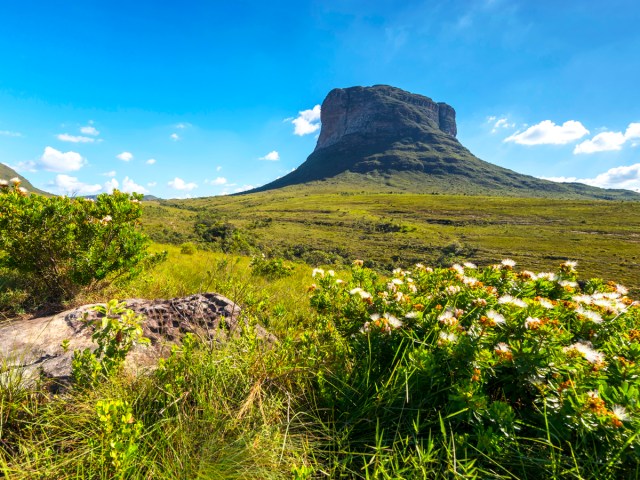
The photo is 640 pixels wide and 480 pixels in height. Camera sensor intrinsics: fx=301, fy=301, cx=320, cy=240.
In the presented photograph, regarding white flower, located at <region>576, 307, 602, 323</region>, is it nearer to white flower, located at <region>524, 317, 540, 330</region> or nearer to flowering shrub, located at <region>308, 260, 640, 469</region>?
flowering shrub, located at <region>308, 260, 640, 469</region>

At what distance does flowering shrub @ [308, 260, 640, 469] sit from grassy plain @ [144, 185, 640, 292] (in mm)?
21282

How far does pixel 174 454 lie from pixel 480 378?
1.88 m

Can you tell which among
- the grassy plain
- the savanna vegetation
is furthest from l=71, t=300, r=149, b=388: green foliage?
the grassy plain

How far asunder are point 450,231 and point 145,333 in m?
85.7

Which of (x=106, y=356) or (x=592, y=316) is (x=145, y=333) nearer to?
(x=106, y=356)

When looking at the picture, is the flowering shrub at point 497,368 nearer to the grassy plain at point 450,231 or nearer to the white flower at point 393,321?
the white flower at point 393,321

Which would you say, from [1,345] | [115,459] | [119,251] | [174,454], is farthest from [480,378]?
[119,251]

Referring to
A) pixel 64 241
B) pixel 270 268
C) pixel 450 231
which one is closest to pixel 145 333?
pixel 64 241

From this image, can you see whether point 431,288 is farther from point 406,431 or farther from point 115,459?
point 115,459

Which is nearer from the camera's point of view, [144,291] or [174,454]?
[174,454]

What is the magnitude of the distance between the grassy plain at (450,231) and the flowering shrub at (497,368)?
838 inches

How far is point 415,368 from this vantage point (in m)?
2.03

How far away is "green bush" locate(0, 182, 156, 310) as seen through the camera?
4.27 m

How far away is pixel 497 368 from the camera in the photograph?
192cm
